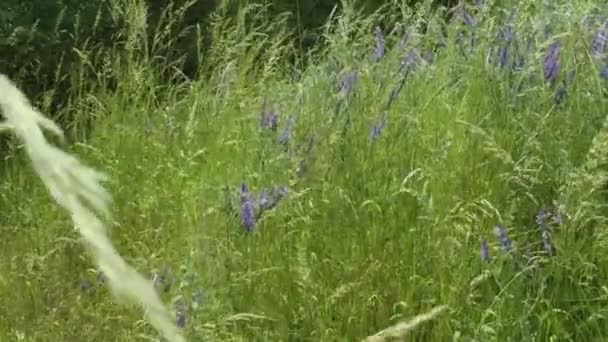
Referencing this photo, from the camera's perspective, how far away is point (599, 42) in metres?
2.71

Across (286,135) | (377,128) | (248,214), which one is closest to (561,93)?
(377,128)

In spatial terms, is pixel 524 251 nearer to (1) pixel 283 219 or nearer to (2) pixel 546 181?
(2) pixel 546 181

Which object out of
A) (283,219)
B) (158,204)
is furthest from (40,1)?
(283,219)

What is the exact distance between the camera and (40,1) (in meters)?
4.86

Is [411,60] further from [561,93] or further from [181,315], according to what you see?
[181,315]

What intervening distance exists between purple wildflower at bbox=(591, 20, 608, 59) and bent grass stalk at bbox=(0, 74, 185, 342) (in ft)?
8.19

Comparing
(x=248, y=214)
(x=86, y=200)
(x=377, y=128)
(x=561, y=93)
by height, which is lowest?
(x=248, y=214)

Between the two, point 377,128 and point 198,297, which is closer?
point 198,297

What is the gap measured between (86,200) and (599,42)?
2.58 meters

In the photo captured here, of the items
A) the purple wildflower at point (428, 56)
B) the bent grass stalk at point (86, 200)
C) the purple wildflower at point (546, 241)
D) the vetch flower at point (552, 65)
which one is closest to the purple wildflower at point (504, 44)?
the vetch flower at point (552, 65)

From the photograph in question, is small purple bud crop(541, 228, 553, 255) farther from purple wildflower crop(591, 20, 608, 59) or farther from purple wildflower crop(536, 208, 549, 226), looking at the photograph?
purple wildflower crop(591, 20, 608, 59)

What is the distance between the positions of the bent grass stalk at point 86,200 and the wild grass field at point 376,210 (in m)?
1.37

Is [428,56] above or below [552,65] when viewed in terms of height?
below

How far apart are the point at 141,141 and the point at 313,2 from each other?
2.22 meters
